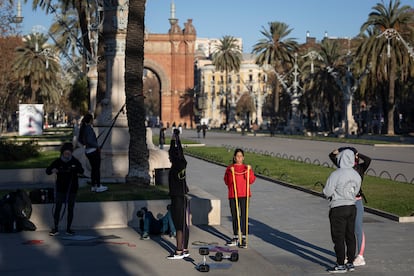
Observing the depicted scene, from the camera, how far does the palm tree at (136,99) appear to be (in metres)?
16.5

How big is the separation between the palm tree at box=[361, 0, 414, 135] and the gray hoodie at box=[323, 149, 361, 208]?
172 ft

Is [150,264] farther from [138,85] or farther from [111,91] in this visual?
[111,91]

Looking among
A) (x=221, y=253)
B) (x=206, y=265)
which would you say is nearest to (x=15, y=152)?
(x=221, y=253)

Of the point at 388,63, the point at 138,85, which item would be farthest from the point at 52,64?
the point at 138,85

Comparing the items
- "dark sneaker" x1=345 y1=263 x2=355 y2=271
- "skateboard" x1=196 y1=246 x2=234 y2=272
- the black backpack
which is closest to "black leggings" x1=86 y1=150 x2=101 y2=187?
the black backpack

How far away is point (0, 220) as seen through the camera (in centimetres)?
1282

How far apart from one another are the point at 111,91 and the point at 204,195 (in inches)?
268

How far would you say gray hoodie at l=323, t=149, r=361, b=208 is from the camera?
31.3ft

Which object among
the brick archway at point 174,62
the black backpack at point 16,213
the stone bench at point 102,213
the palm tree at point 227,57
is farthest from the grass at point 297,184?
the brick archway at point 174,62

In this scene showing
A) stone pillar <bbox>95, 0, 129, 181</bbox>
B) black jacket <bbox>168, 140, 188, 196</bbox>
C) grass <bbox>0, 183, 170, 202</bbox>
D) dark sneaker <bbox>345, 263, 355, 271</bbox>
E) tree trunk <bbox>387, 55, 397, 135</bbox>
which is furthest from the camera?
tree trunk <bbox>387, 55, 397, 135</bbox>

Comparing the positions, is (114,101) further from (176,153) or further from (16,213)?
(176,153)

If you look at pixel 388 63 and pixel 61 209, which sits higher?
pixel 388 63

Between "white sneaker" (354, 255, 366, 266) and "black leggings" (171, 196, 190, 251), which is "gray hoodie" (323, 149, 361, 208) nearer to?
"white sneaker" (354, 255, 366, 266)

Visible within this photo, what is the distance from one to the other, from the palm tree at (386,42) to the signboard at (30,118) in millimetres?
27522
